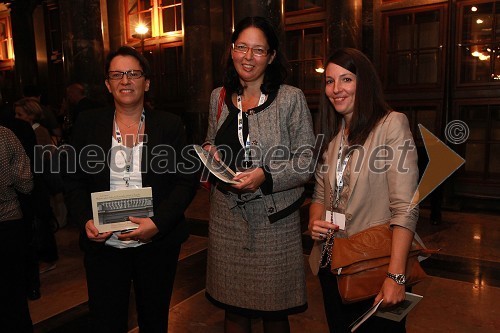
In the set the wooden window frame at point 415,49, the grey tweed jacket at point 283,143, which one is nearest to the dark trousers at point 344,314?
the grey tweed jacket at point 283,143

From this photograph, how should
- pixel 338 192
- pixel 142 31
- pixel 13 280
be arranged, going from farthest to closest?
pixel 142 31 → pixel 13 280 → pixel 338 192

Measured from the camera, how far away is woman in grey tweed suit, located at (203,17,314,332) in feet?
6.61

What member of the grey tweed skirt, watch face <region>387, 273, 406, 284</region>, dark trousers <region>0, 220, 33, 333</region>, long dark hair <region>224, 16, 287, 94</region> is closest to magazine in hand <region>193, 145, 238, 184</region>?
the grey tweed skirt

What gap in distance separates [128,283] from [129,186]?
1.62 feet

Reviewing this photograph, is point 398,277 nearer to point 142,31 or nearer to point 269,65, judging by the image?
point 269,65

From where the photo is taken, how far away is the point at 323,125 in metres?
2.01

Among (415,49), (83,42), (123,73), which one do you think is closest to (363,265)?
(123,73)

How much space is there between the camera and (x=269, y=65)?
212cm

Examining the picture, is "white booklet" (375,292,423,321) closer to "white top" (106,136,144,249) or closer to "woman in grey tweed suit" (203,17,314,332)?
"woman in grey tweed suit" (203,17,314,332)

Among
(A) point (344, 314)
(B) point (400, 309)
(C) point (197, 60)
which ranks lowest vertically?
(A) point (344, 314)

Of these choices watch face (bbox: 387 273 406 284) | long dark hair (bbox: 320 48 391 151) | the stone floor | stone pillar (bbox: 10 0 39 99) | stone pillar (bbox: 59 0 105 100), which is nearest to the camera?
watch face (bbox: 387 273 406 284)

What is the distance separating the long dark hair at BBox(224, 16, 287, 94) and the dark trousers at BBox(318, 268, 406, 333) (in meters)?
0.93

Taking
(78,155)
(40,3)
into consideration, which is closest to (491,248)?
(78,155)

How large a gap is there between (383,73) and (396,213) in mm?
6239
